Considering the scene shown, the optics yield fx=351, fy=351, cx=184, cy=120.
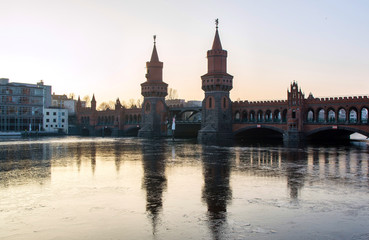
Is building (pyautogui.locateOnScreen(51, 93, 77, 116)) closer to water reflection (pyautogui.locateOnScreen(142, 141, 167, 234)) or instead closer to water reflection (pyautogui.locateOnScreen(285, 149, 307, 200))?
water reflection (pyautogui.locateOnScreen(142, 141, 167, 234))

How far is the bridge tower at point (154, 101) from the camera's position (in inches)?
3821

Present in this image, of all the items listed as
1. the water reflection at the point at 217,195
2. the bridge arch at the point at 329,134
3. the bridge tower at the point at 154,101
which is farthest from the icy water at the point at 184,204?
the bridge tower at the point at 154,101

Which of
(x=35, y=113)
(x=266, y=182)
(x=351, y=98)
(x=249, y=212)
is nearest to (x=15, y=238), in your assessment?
(x=249, y=212)

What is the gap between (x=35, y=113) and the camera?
120 meters

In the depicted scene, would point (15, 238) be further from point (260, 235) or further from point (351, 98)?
point (351, 98)

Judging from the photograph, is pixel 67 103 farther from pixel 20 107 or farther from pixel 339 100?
pixel 339 100

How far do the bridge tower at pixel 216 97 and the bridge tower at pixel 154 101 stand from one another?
2022cm

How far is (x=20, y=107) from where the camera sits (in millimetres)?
115562

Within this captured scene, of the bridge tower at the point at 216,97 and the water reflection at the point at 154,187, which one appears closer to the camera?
the water reflection at the point at 154,187

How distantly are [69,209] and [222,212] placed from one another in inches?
261

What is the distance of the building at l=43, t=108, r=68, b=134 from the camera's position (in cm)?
12644

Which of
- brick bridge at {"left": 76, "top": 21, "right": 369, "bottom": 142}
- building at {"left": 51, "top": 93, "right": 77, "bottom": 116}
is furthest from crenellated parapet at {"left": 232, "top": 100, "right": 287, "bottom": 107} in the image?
building at {"left": 51, "top": 93, "right": 77, "bottom": 116}

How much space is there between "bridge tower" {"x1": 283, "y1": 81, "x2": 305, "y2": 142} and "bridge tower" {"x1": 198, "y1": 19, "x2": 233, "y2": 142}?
1450cm

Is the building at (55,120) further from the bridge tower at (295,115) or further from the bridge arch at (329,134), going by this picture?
the bridge arch at (329,134)
